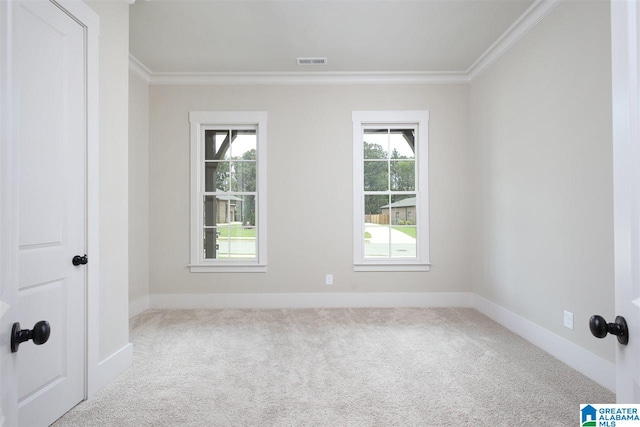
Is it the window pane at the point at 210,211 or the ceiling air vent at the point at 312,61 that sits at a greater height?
the ceiling air vent at the point at 312,61

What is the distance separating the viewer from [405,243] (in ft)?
15.4

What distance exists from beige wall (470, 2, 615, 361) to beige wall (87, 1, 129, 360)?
3.45 meters

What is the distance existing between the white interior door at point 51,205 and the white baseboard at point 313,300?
88.7 inches

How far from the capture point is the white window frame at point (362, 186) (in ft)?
15.1

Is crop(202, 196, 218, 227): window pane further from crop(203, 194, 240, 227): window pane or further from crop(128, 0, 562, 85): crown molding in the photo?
crop(128, 0, 562, 85): crown molding

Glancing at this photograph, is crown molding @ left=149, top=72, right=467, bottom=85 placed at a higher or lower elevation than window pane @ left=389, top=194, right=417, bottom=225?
higher

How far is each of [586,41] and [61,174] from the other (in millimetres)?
3664

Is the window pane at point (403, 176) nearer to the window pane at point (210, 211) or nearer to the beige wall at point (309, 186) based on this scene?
the beige wall at point (309, 186)

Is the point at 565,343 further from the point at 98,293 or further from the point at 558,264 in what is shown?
the point at 98,293

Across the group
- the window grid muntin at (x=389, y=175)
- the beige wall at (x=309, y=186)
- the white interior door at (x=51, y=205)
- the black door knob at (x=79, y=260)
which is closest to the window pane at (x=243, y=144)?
the beige wall at (x=309, y=186)

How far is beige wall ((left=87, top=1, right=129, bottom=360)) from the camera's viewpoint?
2.50m

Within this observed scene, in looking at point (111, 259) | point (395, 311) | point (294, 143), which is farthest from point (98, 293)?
point (395, 311)

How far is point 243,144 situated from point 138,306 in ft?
7.77

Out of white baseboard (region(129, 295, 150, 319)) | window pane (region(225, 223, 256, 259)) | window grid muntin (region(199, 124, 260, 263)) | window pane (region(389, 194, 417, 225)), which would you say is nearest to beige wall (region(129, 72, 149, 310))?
white baseboard (region(129, 295, 150, 319))
